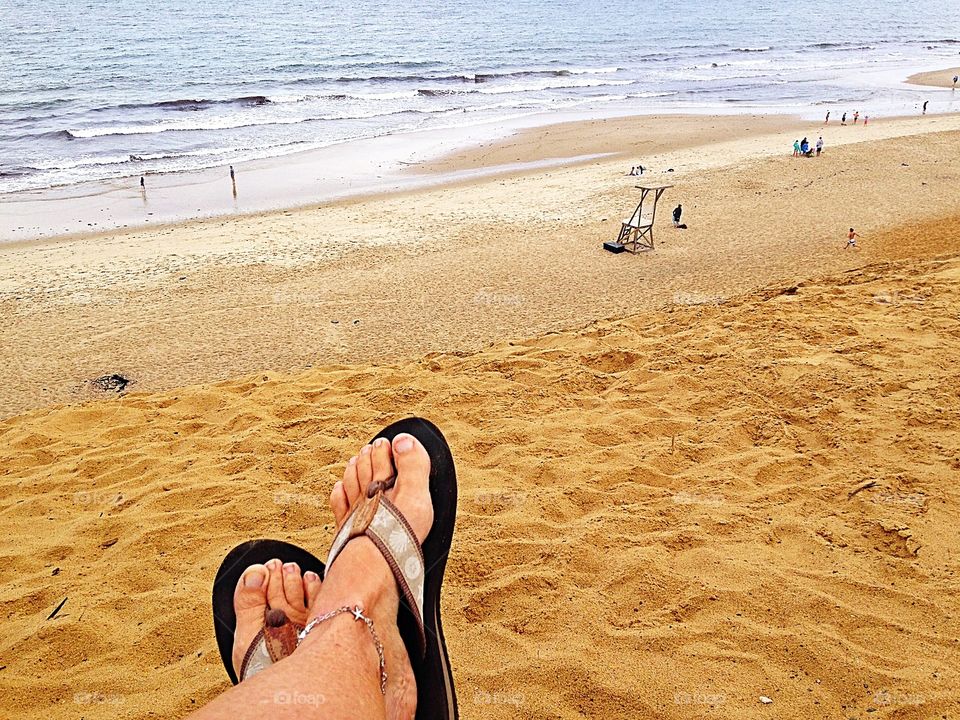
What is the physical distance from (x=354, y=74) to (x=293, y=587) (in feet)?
98.0

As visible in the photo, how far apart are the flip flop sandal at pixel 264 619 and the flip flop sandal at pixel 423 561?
0.66ft

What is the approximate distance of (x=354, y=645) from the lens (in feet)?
5.26

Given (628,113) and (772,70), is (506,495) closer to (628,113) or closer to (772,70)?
(628,113)

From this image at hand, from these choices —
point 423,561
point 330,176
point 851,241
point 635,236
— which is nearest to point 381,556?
point 423,561

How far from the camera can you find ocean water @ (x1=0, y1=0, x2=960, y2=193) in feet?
59.3

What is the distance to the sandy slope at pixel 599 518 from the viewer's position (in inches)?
77.0

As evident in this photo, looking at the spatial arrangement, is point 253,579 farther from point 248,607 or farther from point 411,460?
point 411,460

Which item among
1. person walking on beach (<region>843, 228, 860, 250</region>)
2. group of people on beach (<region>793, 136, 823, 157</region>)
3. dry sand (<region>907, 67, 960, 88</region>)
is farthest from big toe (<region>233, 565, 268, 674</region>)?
dry sand (<region>907, 67, 960, 88</region>)

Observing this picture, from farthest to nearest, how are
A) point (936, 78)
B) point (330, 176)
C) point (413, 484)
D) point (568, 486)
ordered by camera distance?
point (936, 78) < point (330, 176) < point (568, 486) < point (413, 484)

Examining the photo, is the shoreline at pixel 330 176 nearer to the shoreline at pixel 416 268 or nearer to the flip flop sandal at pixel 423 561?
the shoreline at pixel 416 268

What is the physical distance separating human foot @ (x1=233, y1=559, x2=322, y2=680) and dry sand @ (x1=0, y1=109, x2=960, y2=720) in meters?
0.24

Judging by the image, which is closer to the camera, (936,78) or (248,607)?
(248,607)

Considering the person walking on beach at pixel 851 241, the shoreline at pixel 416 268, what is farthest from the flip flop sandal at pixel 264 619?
the person walking on beach at pixel 851 241

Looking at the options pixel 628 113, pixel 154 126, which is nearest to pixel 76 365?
pixel 154 126
